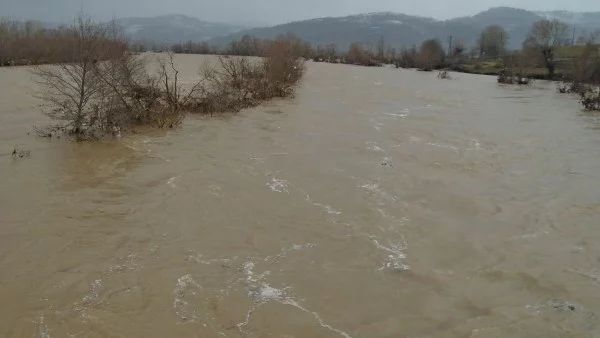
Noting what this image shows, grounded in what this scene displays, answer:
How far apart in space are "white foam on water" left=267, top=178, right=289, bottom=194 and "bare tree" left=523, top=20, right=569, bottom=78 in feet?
169

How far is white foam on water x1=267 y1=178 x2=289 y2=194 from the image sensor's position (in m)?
11.7

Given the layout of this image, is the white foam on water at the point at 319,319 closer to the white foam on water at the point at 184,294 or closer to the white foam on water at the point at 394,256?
the white foam on water at the point at 184,294

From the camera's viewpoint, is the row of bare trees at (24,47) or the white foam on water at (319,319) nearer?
the white foam on water at (319,319)

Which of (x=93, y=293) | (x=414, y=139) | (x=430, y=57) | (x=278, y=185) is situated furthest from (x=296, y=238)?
(x=430, y=57)

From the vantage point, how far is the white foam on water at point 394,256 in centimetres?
784

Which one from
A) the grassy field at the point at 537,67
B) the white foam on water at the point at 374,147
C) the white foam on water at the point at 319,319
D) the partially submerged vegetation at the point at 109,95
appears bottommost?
the white foam on water at the point at 319,319

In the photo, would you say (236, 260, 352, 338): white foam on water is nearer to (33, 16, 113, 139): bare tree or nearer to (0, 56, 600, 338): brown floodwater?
(0, 56, 600, 338): brown floodwater

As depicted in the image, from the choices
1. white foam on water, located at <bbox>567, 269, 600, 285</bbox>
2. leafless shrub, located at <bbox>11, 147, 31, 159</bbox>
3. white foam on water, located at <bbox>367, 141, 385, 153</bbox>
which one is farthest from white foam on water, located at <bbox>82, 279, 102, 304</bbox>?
white foam on water, located at <bbox>367, 141, 385, 153</bbox>

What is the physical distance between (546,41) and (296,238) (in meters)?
60.6

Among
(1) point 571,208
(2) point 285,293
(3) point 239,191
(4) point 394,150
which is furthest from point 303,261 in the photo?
(4) point 394,150

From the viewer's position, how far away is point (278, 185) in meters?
12.1

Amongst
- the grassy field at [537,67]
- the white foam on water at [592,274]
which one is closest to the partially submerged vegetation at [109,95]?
the white foam on water at [592,274]

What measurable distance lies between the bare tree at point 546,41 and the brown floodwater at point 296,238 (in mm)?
43815

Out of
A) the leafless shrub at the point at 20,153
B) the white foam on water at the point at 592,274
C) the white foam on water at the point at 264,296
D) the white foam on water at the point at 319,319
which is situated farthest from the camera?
the leafless shrub at the point at 20,153
